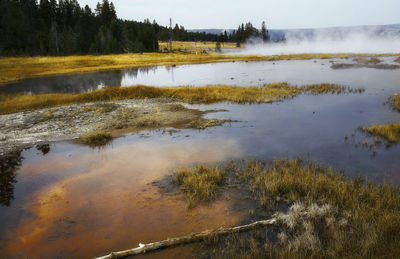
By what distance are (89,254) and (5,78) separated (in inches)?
1801

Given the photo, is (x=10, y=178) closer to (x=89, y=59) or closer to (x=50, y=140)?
(x=50, y=140)

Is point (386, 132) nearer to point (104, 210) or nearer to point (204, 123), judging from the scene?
point (204, 123)

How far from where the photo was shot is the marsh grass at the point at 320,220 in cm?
530

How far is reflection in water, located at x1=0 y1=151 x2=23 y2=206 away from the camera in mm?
8984

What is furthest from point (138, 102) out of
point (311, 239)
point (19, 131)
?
point (311, 239)

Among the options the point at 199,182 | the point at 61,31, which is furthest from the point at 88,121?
the point at 61,31

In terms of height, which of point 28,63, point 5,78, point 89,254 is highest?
point 28,63

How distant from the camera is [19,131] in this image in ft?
52.6

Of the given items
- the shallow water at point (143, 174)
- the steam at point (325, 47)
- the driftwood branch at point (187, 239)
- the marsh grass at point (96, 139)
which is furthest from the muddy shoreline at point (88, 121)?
the steam at point (325, 47)

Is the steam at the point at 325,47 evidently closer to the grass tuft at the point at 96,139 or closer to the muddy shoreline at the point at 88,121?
the muddy shoreline at the point at 88,121

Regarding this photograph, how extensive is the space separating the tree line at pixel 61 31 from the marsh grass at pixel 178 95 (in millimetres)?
47912

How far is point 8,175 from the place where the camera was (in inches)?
418

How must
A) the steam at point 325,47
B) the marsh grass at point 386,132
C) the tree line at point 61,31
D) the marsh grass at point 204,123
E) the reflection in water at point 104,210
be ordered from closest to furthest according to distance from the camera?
the reflection in water at point 104,210 → the marsh grass at point 386,132 → the marsh grass at point 204,123 → the tree line at point 61,31 → the steam at point 325,47

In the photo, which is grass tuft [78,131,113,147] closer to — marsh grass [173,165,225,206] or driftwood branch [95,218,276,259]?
marsh grass [173,165,225,206]
